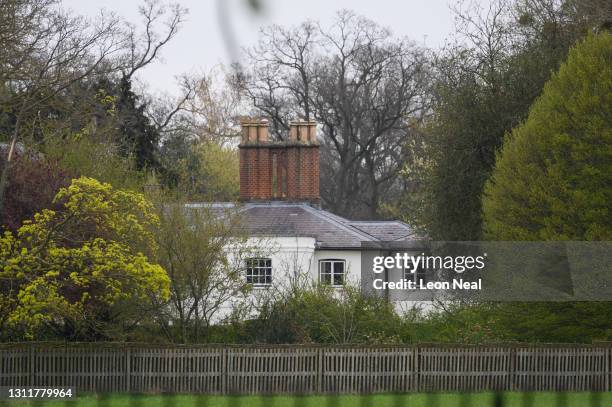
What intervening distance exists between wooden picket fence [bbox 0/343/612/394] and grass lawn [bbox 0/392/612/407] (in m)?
0.47

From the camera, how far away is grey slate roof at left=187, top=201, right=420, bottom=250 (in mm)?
33562

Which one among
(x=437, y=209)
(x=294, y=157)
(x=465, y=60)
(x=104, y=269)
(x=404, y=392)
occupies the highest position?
(x=465, y=60)

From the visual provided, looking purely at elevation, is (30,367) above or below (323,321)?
below

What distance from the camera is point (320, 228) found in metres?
34.6

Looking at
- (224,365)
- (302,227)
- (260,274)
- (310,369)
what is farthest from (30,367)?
(302,227)

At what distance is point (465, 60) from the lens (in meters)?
31.1

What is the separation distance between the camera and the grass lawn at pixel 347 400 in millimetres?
19984

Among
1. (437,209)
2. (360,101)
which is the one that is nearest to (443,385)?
(437,209)

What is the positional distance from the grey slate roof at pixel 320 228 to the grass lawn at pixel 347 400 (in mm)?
10032

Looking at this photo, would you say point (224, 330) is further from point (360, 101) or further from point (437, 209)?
point (360, 101)

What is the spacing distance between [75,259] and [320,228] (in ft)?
55.8

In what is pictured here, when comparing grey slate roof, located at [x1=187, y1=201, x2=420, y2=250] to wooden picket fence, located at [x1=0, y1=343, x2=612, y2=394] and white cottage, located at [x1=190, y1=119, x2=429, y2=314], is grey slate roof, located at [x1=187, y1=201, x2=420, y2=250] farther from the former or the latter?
wooden picket fence, located at [x1=0, y1=343, x2=612, y2=394]

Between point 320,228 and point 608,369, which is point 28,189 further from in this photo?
point 320,228

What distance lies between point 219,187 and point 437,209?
24016 mm
